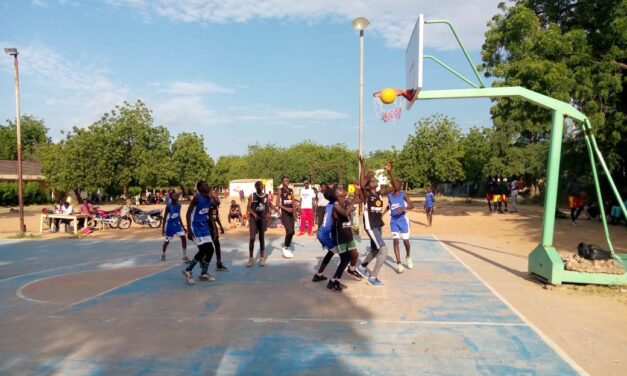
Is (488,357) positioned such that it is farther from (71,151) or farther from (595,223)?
(71,151)

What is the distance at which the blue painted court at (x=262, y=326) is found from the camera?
4.52 m

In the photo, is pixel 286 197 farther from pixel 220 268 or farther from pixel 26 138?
pixel 26 138

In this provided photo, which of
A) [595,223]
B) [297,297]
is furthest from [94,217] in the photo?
[595,223]

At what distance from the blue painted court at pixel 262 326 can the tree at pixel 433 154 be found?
33.0 metres

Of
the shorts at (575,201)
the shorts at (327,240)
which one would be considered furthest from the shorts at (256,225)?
the shorts at (575,201)

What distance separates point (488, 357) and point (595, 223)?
17818 mm

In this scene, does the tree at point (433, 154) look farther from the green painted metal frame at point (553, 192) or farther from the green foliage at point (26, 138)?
the green foliage at point (26, 138)

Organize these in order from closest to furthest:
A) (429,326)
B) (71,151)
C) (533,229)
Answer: (429,326) < (533,229) < (71,151)

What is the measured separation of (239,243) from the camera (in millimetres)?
14312

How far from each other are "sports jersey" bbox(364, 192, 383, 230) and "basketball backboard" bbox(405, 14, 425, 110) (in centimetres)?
191

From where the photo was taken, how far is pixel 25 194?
1644 inches

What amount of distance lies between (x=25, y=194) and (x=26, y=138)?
41819mm

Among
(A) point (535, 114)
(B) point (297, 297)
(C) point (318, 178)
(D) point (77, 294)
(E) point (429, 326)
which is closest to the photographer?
(E) point (429, 326)

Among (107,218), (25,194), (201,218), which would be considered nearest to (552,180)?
(201,218)
